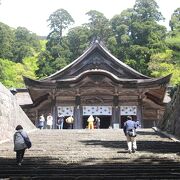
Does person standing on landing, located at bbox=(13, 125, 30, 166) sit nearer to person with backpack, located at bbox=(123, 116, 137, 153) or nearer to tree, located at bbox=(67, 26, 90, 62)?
person with backpack, located at bbox=(123, 116, 137, 153)

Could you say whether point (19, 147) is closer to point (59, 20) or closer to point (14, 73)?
point (14, 73)

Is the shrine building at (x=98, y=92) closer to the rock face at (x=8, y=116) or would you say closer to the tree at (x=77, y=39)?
the rock face at (x=8, y=116)

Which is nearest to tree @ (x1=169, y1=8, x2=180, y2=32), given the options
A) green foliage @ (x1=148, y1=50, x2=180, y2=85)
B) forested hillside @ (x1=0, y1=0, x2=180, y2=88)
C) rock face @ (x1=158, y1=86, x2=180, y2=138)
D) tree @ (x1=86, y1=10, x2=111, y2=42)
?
forested hillside @ (x1=0, y1=0, x2=180, y2=88)

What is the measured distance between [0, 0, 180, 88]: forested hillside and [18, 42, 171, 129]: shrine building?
50.9 feet

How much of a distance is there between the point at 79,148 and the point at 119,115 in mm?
14439

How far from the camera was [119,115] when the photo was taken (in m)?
25.5

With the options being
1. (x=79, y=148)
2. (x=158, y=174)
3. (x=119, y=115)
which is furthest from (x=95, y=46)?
(x=158, y=174)

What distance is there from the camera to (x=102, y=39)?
4594 centimetres

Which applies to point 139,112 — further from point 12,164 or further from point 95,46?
point 12,164

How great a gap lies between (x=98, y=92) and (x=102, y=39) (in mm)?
21232

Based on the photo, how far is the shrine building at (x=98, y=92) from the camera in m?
24.9

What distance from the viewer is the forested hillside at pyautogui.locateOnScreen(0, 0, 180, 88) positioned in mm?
45125

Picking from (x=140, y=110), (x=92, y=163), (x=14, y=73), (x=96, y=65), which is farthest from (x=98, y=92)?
(x=14, y=73)

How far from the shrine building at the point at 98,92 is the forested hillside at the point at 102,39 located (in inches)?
611
